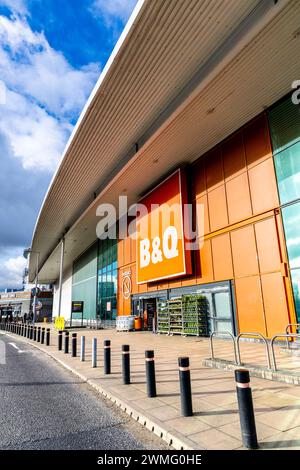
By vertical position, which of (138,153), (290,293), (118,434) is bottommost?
(118,434)

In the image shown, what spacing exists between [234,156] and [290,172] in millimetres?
3781

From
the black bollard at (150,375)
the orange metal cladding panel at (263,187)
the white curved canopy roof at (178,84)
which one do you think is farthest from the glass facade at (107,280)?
the black bollard at (150,375)

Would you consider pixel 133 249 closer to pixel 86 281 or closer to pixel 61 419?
pixel 86 281

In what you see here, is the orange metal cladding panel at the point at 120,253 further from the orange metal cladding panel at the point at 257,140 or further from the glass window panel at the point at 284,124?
the glass window panel at the point at 284,124

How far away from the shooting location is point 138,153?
1738cm

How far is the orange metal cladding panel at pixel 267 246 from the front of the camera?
13508 mm

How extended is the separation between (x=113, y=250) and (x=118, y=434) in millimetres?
29009

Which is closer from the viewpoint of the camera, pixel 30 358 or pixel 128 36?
pixel 128 36

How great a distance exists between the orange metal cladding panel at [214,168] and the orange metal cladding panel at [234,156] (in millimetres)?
393

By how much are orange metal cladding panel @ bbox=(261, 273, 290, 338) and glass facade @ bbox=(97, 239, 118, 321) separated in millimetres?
19620

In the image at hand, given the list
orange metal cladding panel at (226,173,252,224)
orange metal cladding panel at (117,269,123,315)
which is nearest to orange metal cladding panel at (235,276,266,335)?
orange metal cladding panel at (226,173,252,224)

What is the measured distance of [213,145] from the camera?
1792cm
